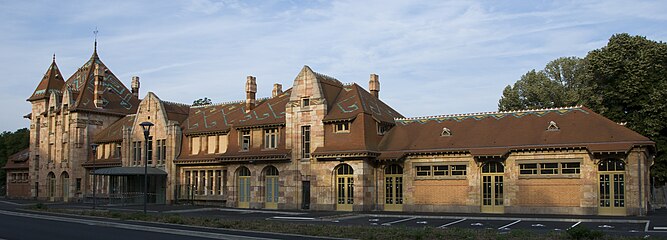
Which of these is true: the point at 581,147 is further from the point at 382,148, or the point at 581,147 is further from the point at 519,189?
the point at 382,148

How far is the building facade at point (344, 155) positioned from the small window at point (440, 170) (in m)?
0.09

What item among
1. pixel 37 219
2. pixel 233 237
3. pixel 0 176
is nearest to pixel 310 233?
pixel 233 237

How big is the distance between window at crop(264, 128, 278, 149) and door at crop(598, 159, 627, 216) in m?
20.7

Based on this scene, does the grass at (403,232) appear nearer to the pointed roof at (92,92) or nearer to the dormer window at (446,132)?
the dormer window at (446,132)

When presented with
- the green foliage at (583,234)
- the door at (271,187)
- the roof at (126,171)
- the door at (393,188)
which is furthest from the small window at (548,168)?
the roof at (126,171)

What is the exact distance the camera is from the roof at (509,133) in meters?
33.9

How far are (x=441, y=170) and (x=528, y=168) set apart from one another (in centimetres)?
506

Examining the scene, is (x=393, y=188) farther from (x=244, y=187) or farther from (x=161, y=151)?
(x=161, y=151)

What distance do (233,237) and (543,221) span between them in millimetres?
15401

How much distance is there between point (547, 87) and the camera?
58312 millimetres

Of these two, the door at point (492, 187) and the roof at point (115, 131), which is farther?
the roof at point (115, 131)

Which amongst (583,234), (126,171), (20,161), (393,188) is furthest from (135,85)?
(583,234)

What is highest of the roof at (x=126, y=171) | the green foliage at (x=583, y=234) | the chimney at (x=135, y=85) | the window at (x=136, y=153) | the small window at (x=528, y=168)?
the chimney at (x=135, y=85)

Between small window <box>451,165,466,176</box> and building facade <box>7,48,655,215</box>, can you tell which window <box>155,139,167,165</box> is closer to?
building facade <box>7,48,655,215</box>
